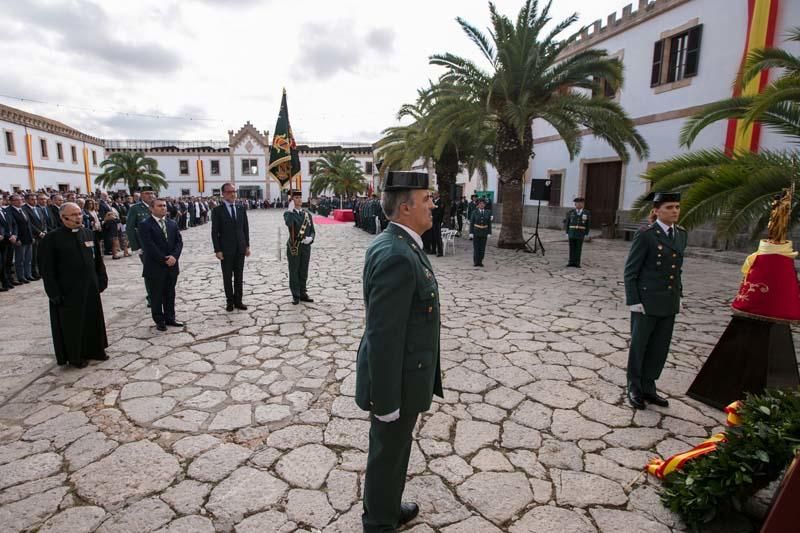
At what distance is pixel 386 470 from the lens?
2184 mm

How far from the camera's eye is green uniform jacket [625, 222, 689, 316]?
143 inches

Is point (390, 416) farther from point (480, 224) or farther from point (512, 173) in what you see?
point (512, 173)

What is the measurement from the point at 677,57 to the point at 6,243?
19.4 m

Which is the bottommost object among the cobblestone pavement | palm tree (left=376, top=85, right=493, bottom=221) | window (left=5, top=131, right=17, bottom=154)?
the cobblestone pavement

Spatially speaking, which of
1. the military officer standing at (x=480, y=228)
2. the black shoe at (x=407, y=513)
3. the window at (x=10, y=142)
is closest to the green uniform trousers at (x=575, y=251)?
the military officer standing at (x=480, y=228)

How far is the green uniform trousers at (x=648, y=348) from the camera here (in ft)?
12.2

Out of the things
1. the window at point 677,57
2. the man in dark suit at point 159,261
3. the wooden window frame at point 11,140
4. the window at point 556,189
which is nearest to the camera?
the man in dark suit at point 159,261

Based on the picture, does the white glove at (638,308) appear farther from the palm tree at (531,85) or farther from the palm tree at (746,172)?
the palm tree at (531,85)

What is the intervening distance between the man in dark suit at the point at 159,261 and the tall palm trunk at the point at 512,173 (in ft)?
34.3

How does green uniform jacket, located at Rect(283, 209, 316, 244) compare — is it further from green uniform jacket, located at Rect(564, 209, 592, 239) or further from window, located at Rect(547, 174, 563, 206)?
window, located at Rect(547, 174, 563, 206)

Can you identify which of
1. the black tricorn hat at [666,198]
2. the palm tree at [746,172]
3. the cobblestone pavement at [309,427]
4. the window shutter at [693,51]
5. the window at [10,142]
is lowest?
the cobblestone pavement at [309,427]

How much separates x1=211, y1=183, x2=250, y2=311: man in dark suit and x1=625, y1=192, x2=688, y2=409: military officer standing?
543 cm

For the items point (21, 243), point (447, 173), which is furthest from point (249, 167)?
point (21, 243)

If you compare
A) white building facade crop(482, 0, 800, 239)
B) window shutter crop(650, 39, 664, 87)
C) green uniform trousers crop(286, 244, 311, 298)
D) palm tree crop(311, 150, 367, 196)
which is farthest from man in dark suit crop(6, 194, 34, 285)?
palm tree crop(311, 150, 367, 196)
